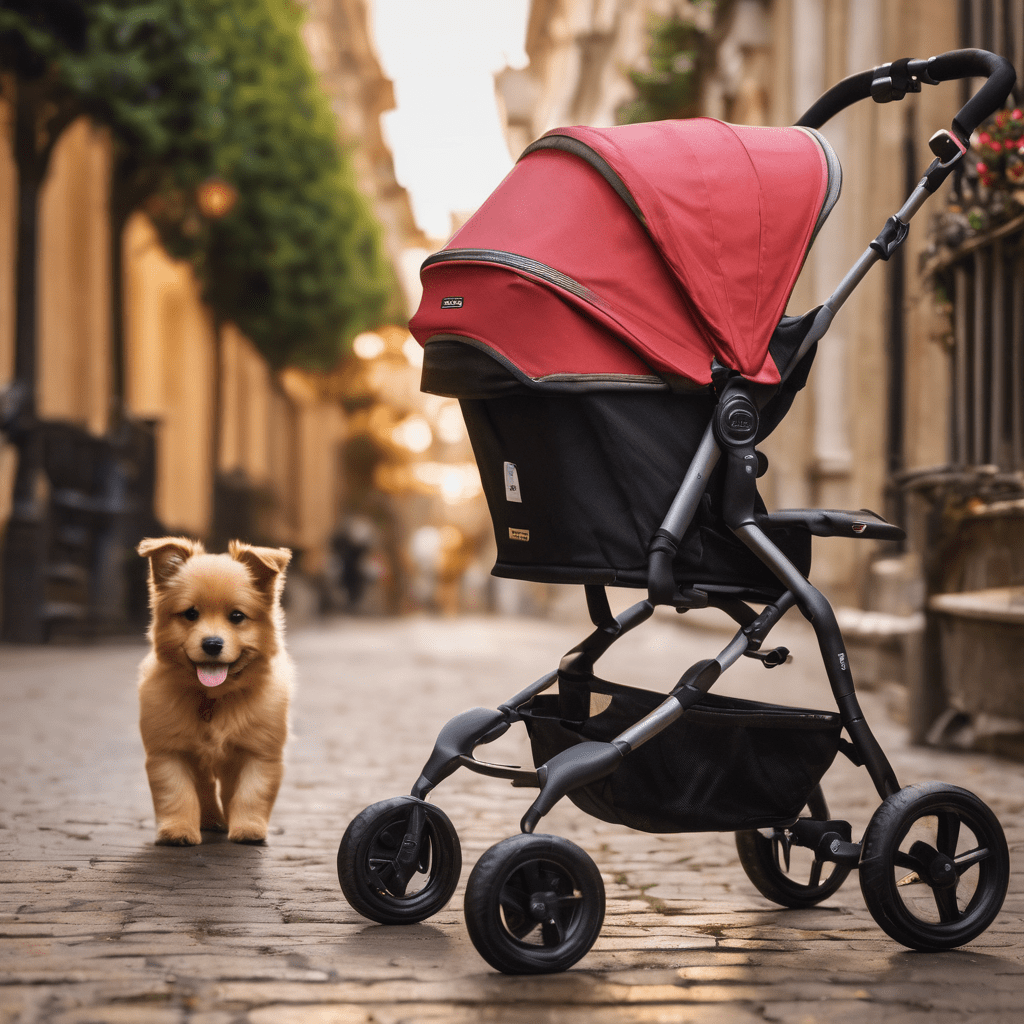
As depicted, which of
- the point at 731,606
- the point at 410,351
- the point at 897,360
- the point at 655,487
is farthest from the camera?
the point at 410,351

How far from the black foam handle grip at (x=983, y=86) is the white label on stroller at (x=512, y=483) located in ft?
4.38

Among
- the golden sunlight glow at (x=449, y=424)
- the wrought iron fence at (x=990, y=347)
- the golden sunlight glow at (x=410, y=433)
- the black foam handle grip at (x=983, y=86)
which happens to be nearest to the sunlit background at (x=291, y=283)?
the wrought iron fence at (x=990, y=347)

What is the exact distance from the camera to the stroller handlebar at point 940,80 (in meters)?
3.57

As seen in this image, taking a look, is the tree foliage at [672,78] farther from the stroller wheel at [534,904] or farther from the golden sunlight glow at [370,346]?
the stroller wheel at [534,904]

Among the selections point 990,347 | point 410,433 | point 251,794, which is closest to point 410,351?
point 410,433

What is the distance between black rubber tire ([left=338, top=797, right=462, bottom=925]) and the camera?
3373 millimetres

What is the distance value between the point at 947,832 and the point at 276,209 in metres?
16.5

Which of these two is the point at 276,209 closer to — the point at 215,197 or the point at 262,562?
the point at 215,197

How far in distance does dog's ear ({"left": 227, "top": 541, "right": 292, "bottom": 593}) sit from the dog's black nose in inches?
8.7

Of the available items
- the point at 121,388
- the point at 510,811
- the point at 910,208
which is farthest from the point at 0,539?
the point at 910,208

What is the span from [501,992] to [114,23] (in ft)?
41.1

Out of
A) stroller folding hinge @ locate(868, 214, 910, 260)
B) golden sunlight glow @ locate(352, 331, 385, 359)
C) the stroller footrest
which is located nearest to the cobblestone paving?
the stroller footrest

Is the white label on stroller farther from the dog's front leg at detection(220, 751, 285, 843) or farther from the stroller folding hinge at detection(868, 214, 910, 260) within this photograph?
the dog's front leg at detection(220, 751, 285, 843)

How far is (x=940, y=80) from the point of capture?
365cm
